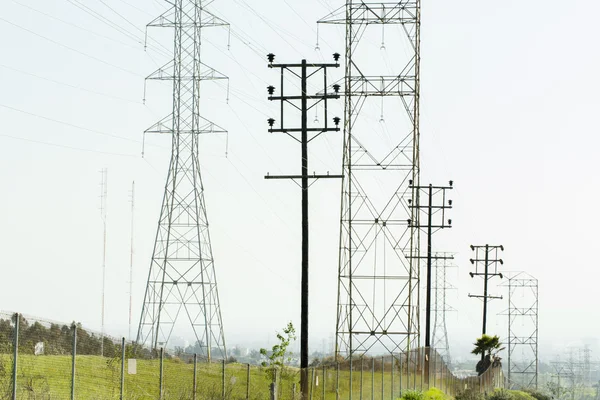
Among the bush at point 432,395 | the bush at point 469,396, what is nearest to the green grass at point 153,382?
the bush at point 432,395

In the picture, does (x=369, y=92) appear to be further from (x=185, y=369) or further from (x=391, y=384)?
(x=185, y=369)

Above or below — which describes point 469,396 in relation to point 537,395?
above

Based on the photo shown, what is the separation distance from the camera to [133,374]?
31656mm

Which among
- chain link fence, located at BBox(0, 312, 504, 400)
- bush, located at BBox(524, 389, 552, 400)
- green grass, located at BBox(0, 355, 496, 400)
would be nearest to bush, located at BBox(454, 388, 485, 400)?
chain link fence, located at BBox(0, 312, 504, 400)

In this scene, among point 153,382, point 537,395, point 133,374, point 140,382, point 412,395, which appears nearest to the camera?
point 133,374

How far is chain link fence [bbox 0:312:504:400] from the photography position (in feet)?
72.2

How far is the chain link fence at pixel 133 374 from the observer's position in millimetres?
22000

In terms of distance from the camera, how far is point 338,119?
4022 centimetres

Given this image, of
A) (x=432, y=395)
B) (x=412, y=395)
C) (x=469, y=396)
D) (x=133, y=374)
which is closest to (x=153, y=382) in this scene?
(x=133, y=374)

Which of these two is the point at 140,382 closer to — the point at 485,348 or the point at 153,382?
the point at 153,382

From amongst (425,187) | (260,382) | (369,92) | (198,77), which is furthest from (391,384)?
(425,187)

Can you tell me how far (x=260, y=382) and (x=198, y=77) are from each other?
1609cm

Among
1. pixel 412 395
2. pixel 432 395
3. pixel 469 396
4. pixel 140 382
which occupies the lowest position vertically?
pixel 469 396

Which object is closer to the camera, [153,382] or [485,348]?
[153,382]
